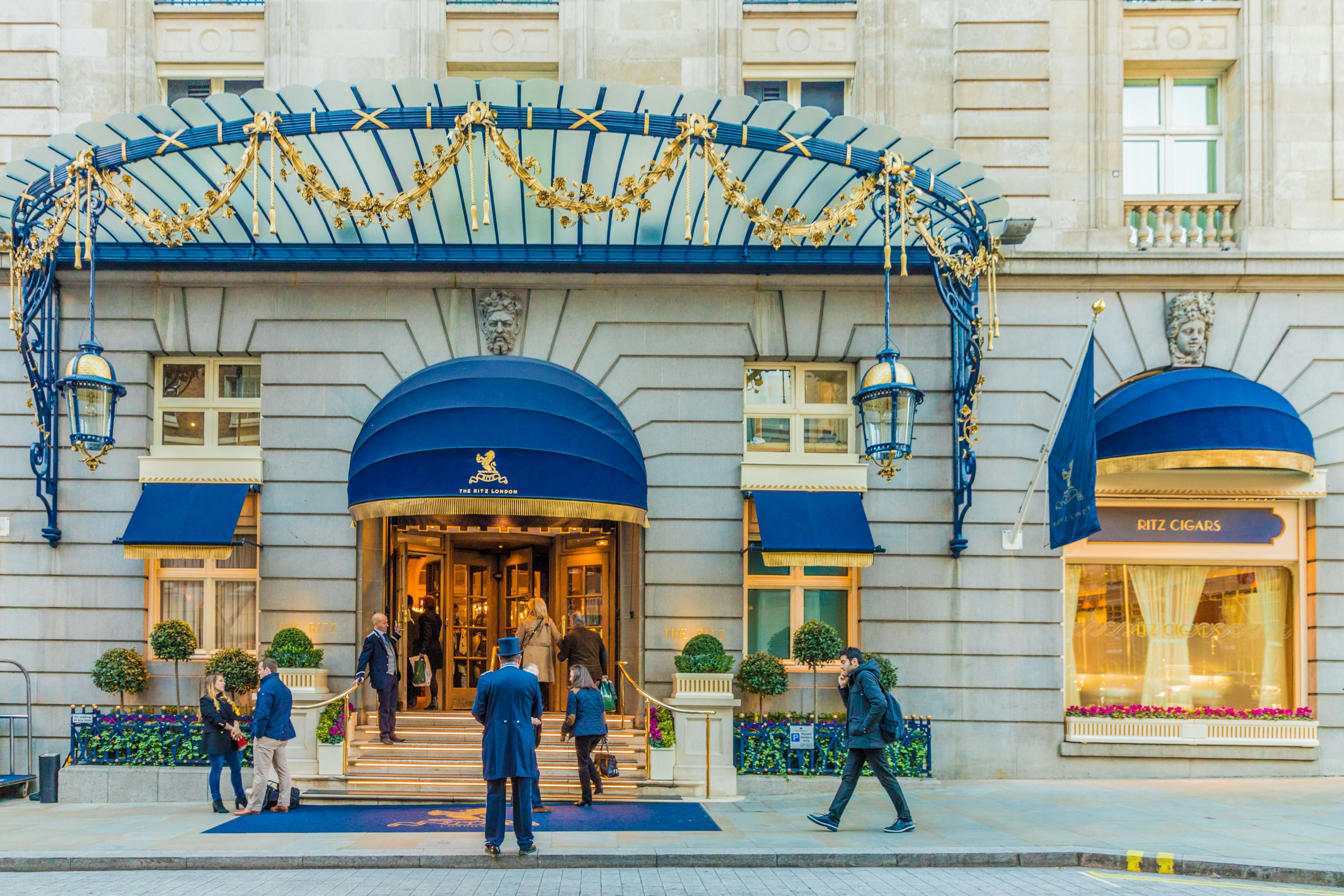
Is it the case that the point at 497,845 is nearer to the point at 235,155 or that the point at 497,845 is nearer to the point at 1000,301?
the point at 235,155

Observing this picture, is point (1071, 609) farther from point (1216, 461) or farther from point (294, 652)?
point (294, 652)

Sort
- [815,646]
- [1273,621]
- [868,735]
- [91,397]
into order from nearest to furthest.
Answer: [868,735] < [91,397] < [815,646] < [1273,621]

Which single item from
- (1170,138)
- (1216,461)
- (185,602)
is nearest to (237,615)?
(185,602)

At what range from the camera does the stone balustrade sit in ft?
52.1

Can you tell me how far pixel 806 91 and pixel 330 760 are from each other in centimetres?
1165

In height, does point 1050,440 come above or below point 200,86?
below

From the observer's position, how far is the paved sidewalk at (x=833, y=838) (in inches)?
406

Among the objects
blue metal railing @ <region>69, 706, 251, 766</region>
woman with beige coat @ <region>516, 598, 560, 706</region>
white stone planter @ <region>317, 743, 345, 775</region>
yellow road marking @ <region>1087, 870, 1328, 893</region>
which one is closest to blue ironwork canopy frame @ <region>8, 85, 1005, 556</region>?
blue metal railing @ <region>69, 706, 251, 766</region>

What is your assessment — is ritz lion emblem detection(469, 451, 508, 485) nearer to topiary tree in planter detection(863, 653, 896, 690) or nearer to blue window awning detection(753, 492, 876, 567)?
blue window awning detection(753, 492, 876, 567)

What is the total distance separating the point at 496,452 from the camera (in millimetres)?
13852

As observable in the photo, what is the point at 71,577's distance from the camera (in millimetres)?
15438

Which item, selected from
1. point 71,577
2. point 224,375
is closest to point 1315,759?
point 224,375

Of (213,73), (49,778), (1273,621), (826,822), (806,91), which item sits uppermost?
(213,73)

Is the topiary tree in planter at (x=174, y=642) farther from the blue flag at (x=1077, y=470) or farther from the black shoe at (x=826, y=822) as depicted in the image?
the blue flag at (x=1077, y=470)
